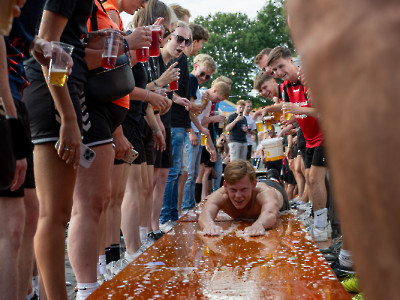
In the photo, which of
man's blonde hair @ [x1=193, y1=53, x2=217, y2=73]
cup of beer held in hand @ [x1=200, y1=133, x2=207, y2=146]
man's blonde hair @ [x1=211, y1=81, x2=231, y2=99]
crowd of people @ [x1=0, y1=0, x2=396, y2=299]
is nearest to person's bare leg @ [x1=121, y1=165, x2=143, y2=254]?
crowd of people @ [x1=0, y1=0, x2=396, y2=299]

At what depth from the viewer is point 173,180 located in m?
5.80

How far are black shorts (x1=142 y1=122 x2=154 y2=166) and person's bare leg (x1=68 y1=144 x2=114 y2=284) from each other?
6.43 feet

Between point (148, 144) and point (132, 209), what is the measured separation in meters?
0.86

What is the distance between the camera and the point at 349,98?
0.38m

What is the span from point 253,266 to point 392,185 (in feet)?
7.73

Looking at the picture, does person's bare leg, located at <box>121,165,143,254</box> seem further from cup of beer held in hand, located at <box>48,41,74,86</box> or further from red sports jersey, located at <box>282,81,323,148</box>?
red sports jersey, located at <box>282,81,323,148</box>

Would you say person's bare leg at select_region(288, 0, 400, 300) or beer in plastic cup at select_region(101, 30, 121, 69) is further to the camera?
beer in plastic cup at select_region(101, 30, 121, 69)

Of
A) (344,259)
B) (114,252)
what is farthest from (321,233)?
(114,252)

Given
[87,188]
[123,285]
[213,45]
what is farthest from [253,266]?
[213,45]

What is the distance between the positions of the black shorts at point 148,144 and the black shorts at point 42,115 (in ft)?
7.18

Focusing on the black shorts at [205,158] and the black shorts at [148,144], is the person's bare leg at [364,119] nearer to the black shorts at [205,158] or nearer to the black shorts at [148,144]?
the black shorts at [148,144]

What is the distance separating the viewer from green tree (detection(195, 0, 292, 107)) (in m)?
43.0

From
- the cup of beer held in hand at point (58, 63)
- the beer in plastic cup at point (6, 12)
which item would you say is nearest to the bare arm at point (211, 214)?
the cup of beer held in hand at point (58, 63)

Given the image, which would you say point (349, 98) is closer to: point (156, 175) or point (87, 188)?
point (87, 188)
